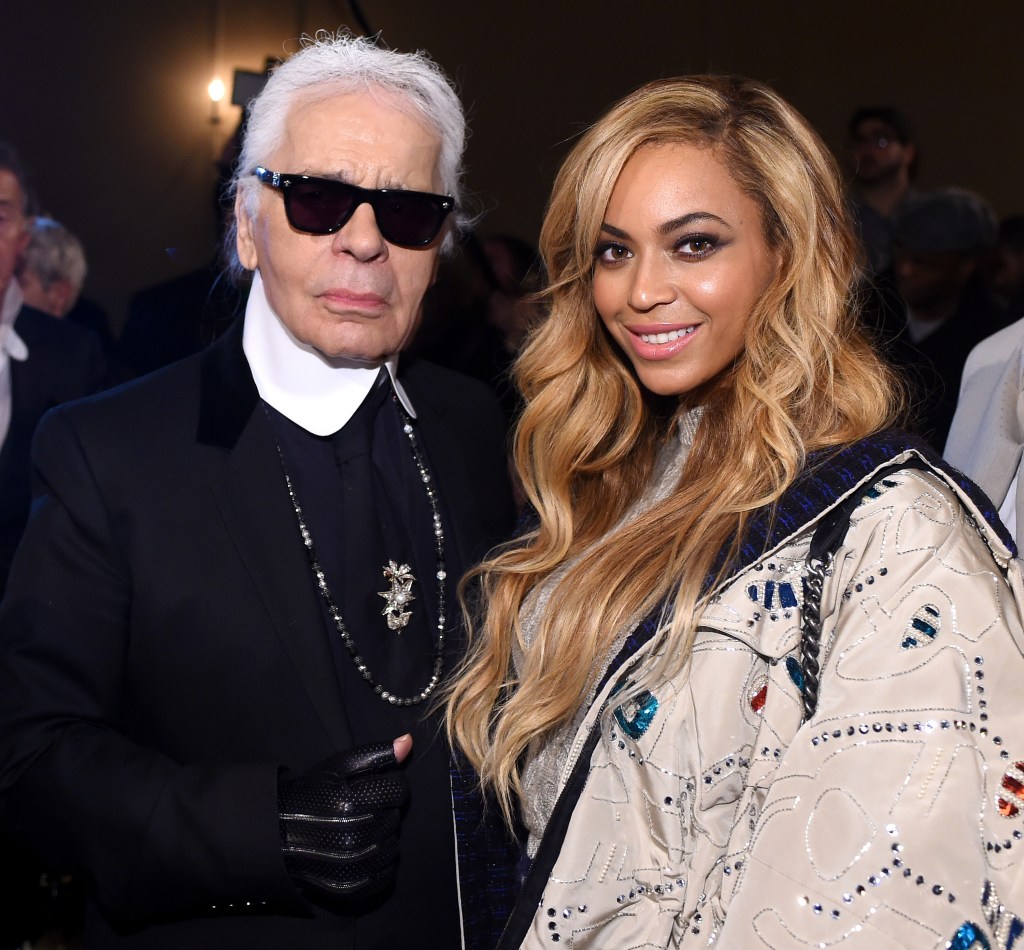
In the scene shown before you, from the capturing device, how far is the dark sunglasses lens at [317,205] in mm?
1953

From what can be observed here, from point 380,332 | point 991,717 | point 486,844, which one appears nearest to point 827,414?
point 991,717

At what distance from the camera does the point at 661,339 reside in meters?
1.86

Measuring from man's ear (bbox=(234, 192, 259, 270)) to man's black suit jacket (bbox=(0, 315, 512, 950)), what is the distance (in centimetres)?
25

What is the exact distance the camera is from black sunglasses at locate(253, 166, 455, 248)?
195 centimetres

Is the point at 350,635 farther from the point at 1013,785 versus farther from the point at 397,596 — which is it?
the point at 1013,785

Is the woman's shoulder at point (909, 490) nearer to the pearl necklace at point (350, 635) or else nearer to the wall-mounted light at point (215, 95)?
the pearl necklace at point (350, 635)

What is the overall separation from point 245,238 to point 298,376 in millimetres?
306

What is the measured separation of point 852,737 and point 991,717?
0.17 m

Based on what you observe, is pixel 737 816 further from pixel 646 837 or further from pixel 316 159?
pixel 316 159

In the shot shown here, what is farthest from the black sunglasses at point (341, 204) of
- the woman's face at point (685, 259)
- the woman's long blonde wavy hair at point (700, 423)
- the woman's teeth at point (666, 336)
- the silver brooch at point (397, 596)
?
the silver brooch at point (397, 596)

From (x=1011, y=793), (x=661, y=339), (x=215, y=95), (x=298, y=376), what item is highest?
(x=215, y=95)

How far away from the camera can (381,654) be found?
1.99 metres

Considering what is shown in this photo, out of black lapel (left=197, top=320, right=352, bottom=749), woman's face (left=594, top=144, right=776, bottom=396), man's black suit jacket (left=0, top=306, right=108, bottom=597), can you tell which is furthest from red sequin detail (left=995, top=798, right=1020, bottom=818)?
man's black suit jacket (left=0, top=306, right=108, bottom=597)

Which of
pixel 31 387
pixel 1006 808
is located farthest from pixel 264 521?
pixel 1006 808
